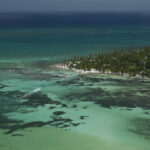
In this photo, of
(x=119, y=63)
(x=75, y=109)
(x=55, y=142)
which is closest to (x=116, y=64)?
(x=119, y=63)

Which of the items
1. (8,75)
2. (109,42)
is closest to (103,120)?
(8,75)

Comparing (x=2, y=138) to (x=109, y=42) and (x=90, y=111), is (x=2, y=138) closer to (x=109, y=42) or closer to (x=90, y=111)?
(x=90, y=111)

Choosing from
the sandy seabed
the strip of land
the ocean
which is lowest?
the sandy seabed

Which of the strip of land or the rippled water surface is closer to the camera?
the rippled water surface

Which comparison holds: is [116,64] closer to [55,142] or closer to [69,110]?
[69,110]

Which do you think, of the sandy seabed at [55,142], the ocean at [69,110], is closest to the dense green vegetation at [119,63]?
the ocean at [69,110]

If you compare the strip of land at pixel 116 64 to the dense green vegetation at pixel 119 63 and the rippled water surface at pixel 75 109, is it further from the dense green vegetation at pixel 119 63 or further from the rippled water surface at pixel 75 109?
the rippled water surface at pixel 75 109

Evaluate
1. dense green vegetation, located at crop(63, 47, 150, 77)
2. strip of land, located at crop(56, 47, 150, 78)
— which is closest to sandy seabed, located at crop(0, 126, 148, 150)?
strip of land, located at crop(56, 47, 150, 78)

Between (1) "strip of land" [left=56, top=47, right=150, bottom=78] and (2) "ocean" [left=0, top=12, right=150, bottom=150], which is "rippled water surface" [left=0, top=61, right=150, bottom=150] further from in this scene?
(1) "strip of land" [left=56, top=47, right=150, bottom=78]
